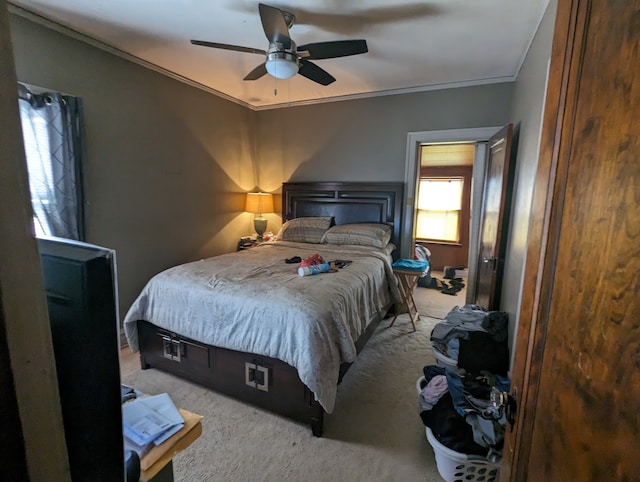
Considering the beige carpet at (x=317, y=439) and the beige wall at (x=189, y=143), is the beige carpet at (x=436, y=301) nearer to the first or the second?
the beige carpet at (x=317, y=439)

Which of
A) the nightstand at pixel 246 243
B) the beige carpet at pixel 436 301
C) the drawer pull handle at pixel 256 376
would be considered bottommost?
the beige carpet at pixel 436 301

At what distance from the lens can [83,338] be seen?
54 cm

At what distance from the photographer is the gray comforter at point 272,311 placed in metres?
1.75

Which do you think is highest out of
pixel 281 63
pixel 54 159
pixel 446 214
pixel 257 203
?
pixel 281 63

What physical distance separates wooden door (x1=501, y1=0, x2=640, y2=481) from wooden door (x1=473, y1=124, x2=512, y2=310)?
1864 mm

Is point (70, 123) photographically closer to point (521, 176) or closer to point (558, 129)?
point (558, 129)

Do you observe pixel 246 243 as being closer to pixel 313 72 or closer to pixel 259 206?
pixel 259 206

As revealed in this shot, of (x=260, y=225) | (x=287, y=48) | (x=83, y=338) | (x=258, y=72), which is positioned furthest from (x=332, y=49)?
(x=260, y=225)

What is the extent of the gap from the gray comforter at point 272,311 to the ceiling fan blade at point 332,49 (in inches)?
61.8

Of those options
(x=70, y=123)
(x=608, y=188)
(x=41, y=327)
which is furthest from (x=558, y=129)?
(x=70, y=123)

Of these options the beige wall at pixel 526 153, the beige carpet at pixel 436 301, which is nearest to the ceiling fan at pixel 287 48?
the beige wall at pixel 526 153

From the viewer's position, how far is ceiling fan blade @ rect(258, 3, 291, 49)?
1752 millimetres

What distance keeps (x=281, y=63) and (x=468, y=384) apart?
229 cm

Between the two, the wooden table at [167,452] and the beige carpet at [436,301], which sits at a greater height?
the wooden table at [167,452]
